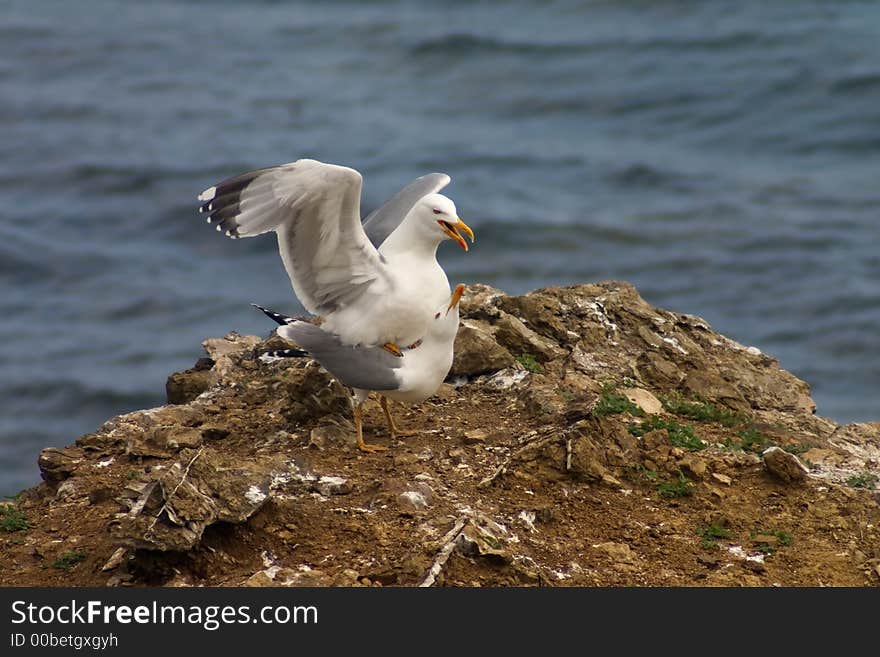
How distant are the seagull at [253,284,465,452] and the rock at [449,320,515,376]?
454 mm

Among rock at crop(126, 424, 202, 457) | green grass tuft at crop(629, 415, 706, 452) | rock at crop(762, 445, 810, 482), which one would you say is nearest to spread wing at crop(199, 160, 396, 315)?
rock at crop(126, 424, 202, 457)

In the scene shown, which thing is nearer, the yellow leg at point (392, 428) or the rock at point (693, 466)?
the rock at point (693, 466)

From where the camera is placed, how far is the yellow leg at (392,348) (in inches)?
320

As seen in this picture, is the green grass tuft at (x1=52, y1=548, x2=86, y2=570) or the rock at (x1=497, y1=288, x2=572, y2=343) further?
the rock at (x1=497, y1=288, x2=572, y2=343)

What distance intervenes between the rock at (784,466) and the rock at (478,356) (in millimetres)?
1836

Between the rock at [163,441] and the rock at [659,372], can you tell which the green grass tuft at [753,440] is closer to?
the rock at [659,372]

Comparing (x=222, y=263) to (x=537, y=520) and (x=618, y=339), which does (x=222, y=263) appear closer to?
(x=618, y=339)

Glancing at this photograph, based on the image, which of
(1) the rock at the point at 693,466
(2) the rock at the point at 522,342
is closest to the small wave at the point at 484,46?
(2) the rock at the point at 522,342

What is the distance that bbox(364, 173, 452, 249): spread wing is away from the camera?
367 inches

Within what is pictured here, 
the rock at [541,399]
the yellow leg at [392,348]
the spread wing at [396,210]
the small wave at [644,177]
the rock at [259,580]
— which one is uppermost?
the spread wing at [396,210]

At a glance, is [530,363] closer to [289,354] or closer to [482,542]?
[289,354]

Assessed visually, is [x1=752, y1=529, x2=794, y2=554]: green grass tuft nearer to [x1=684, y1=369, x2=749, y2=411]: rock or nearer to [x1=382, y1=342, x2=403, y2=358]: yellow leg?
[x1=684, y1=369, x2=749, y2=411]: rock

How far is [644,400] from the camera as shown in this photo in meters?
8.16

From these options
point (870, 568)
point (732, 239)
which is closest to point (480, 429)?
point (870, 568)
